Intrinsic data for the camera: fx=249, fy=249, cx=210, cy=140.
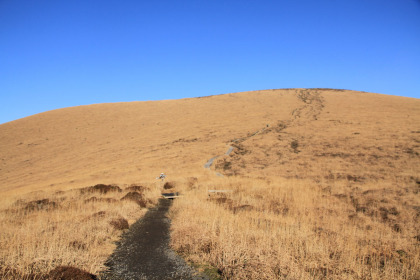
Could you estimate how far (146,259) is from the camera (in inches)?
236

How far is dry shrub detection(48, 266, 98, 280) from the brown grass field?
0.33 m

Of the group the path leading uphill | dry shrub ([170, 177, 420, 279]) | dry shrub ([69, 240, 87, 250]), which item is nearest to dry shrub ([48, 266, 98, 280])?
the path leading uphill

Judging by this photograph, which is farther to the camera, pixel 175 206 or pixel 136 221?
pixel 175 206

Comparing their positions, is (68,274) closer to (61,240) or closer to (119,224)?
(61,240)

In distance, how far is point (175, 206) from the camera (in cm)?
1127

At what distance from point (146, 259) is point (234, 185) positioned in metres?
11.3

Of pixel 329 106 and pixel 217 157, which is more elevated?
pixel 329 106

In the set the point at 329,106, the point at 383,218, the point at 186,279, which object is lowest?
the point at 383,218

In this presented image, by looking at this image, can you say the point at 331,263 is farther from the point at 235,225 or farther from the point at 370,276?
the point at 235,225

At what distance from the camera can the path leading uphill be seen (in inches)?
205

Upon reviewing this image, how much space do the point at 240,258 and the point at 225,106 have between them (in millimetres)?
53155

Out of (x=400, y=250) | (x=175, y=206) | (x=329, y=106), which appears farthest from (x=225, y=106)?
(x=400, y=250)

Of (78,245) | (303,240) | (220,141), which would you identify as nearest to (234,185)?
(303,240)

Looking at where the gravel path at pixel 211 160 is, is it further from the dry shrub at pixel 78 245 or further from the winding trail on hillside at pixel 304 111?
the dry shrub at pixel 78 245
